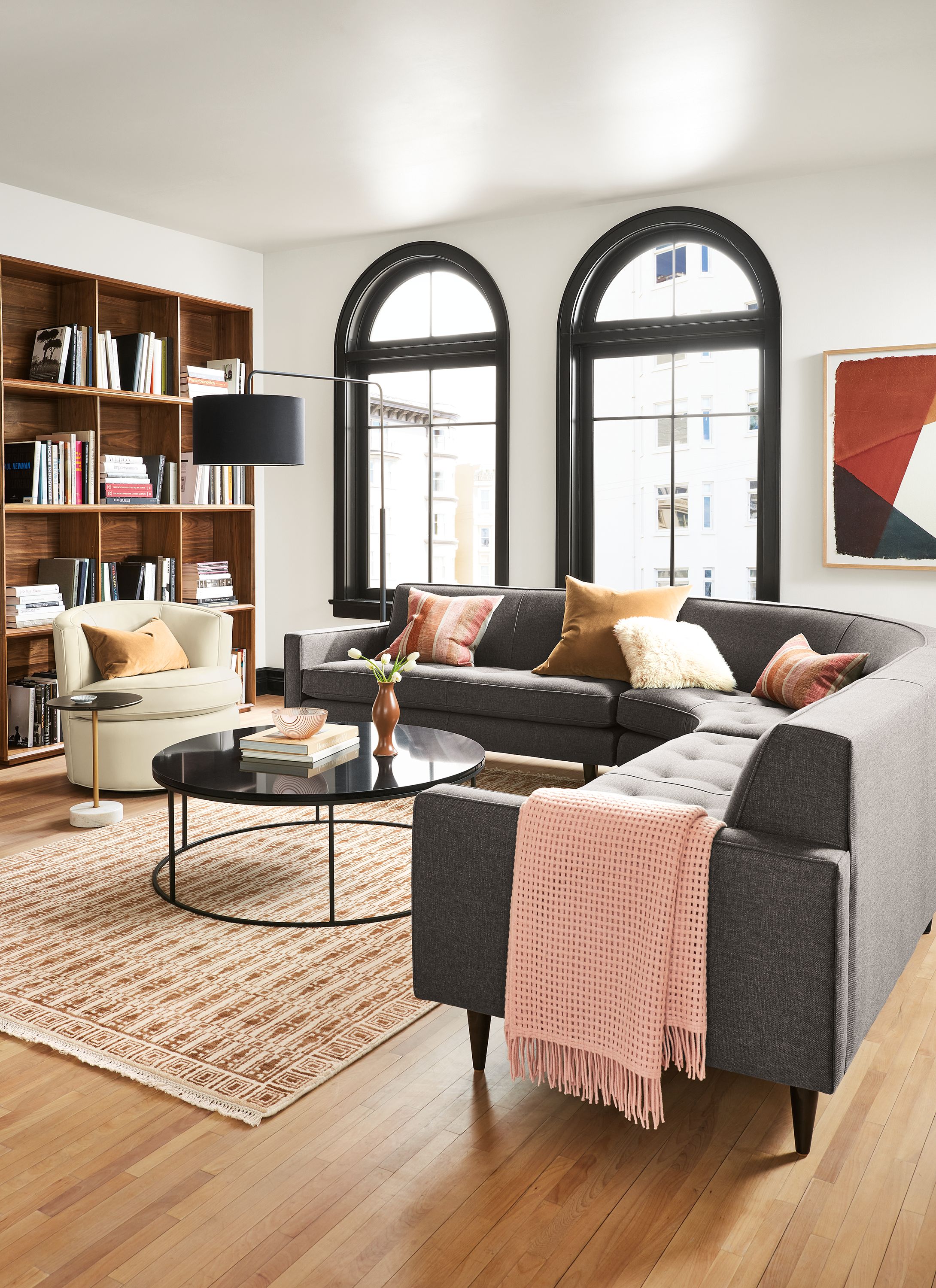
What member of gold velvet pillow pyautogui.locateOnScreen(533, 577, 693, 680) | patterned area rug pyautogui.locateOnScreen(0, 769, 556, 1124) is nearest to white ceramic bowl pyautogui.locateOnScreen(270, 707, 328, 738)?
patterned area rug pyautogui.locateOnScreen(0, 769, 556, 1124)

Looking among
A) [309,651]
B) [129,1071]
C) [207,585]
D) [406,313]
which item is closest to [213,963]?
[129,1071]

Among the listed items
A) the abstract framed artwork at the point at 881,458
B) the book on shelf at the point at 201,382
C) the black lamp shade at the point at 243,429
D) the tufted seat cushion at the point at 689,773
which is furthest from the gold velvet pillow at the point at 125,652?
the abstract framed artwork at the point at 881,458

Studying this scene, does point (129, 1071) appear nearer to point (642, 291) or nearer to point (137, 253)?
point (642, 291)

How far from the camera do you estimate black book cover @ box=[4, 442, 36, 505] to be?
5230 mm

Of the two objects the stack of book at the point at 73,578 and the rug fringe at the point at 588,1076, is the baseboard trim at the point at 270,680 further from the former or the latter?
the rug fringe at the point at 588,1076

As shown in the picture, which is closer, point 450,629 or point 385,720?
point 385,720

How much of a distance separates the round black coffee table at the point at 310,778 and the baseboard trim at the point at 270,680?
321 cm

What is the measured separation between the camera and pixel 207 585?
6238 mm

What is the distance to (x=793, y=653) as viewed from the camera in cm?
416

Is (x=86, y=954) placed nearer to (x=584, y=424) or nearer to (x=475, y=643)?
(x=475, y=643)

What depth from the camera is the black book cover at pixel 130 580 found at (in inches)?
231

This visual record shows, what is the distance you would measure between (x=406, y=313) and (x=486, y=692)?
2801 millimetres

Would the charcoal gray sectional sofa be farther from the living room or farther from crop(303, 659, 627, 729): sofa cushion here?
crop(303, 659, 627, 729): sofa cushion

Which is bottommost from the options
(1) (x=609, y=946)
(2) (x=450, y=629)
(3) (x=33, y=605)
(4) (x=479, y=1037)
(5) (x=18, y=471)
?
(4) (x=479, y=1037)
